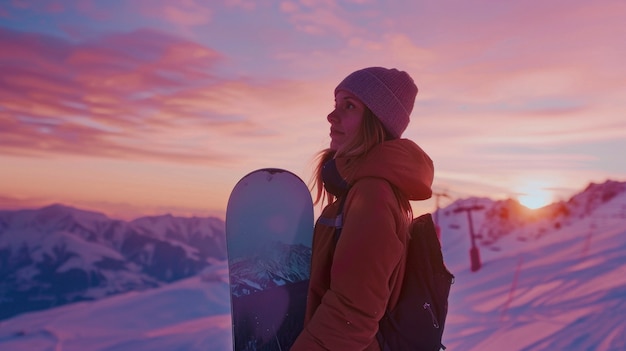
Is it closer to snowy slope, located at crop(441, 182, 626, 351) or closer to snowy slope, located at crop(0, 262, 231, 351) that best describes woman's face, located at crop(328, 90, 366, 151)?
snowy slope, located at crop(441, 182, 626, 351)

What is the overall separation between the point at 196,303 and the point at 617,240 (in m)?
13.7

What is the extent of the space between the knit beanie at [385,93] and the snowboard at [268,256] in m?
0.97

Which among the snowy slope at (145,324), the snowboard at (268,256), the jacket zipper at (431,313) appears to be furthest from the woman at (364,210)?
the snowy slope at (145,324)

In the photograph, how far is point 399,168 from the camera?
244 centimetres

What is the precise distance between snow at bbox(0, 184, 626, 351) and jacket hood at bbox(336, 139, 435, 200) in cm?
727

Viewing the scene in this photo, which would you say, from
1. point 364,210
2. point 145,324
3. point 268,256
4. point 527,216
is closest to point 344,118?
point 364,210

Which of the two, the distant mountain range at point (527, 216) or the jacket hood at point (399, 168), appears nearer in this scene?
the jacket hood at point (399, 168)

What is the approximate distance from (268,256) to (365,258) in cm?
132

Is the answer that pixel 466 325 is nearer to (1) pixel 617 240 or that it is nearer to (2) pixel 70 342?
(1) pixel 617 240

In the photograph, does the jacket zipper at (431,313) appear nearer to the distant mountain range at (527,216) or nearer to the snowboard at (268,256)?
the snowboard at (268,256)

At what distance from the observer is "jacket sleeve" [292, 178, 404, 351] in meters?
2.26

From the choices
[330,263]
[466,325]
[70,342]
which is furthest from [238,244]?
[70,342]

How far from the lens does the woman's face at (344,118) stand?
2.73 metres

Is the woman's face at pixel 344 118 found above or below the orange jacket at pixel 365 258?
above
